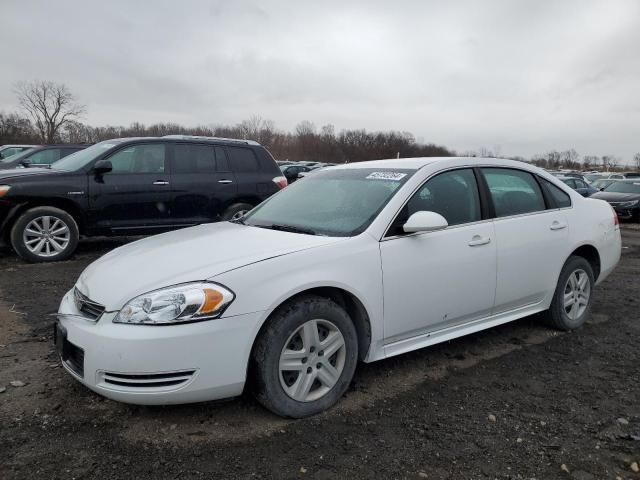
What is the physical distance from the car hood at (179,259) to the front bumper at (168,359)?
221mm

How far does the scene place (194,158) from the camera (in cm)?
803

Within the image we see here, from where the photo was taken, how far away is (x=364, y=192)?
378 cm

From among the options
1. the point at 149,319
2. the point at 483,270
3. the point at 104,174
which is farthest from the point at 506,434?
the point at 104,174

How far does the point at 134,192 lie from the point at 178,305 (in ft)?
17.1

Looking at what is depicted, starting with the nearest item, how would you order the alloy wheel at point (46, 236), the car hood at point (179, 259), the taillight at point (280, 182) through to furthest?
the car hood at point (179, 259) < the alloy wheel at point (46, 236) < the taillight at point (280, 182)

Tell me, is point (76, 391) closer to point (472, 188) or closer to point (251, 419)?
point (251, 419)

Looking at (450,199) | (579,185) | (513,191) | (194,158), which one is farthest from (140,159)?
(579,185)

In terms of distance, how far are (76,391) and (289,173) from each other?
736 inches

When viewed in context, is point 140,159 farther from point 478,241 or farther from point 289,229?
point 478,241

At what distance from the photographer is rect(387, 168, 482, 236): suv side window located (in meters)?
3.62

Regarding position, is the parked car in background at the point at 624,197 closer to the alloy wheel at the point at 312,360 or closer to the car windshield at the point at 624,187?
the car windshield at the point at 624,187

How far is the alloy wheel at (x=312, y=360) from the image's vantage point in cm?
296

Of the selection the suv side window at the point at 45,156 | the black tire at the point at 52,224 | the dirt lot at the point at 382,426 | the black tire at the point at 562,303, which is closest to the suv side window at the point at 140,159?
the black tire at the point at 52,224

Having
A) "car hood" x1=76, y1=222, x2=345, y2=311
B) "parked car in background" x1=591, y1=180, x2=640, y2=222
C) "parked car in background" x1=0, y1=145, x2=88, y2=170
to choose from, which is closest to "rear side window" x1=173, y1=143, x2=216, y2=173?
"car hood" x1=76, y1=222, x2=345, y2=311
